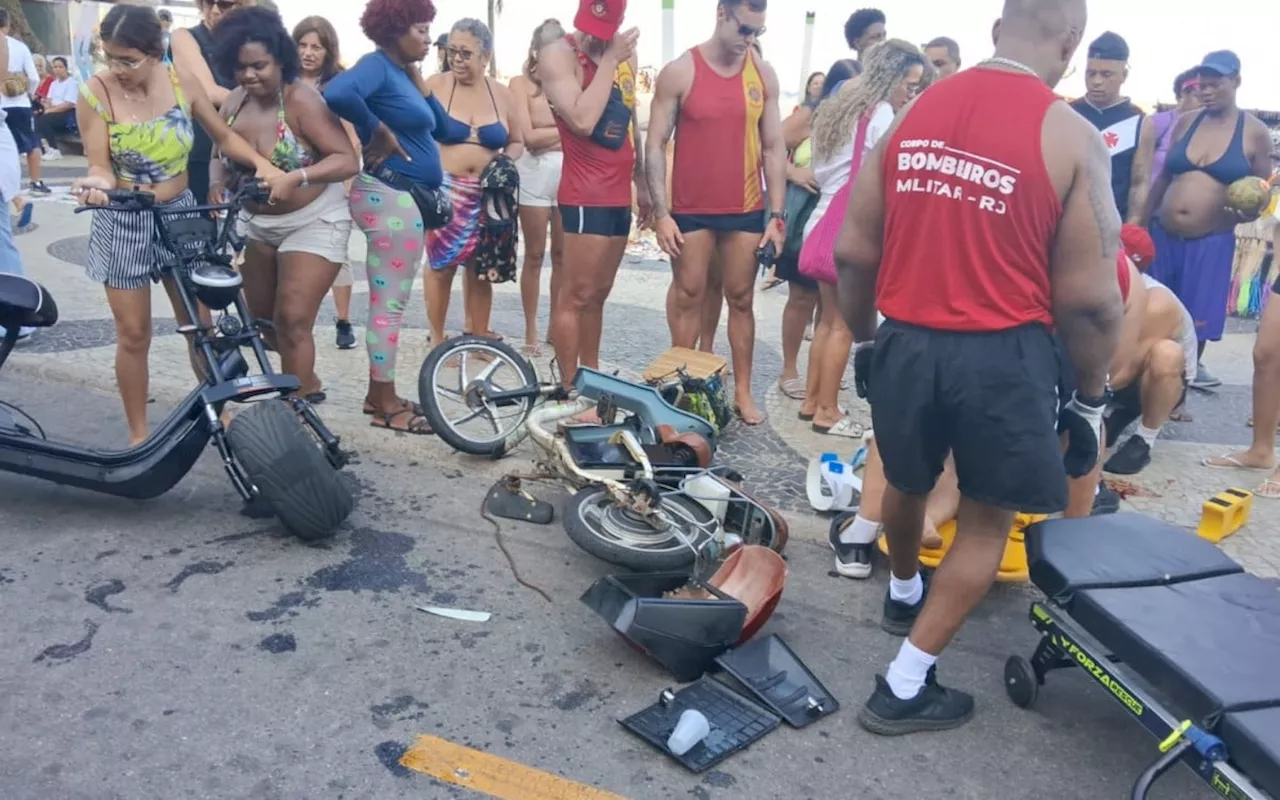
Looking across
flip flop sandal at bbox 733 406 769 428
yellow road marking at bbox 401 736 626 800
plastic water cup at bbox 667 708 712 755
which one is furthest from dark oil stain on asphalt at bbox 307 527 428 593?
flip flop sandal at bbox 733 406 769 428

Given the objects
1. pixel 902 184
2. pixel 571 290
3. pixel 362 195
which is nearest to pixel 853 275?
pixel 902 184

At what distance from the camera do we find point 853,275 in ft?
10.1

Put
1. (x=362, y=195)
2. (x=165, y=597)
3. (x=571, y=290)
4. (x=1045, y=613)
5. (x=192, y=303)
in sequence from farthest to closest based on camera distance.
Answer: (x=571, y=290) < (x=362, y=195) < (x=192, y=303) < (x=165, y=597) < (x=1045, y=613)

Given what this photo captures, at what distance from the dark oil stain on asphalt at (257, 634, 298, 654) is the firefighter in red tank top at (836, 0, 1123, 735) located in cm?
174

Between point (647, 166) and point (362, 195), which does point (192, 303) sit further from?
point (647, 166)

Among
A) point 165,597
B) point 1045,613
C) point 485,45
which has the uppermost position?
point 485,45

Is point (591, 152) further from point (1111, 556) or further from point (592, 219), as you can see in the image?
point (1111, 556)

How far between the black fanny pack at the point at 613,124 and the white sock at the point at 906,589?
103 inches

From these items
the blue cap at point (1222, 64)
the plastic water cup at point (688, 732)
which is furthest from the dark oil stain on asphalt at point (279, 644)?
the blue cap at point (1222, 64)

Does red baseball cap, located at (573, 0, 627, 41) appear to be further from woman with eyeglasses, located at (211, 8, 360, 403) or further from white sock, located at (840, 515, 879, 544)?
white sock, located at (840, 515, 879, 544)

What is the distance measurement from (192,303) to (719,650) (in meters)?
2.39

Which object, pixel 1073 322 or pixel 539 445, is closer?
pixel 1073 322

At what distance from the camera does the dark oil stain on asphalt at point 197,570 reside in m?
3.53

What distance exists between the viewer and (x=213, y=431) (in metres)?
3.78
